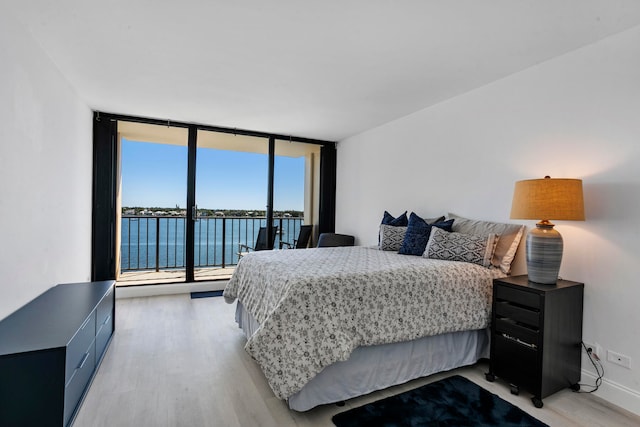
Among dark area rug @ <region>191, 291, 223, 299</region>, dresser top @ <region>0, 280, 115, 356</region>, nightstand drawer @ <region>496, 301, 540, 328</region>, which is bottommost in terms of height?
dark area rug @ <region>191, 291, 223, 299</region>

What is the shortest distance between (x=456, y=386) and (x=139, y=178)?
4.80 m

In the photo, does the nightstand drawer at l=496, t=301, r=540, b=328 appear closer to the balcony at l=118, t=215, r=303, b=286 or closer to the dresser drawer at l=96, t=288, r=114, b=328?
the dresser drawer at l=96, t=288, r=114, b=328

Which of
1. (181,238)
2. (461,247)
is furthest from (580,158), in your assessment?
(181,238)

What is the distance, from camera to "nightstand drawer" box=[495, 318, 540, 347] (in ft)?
6.78

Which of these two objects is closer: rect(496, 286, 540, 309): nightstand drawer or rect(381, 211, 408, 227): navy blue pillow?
rect(496, 286, 540, 309): nightstand drawer

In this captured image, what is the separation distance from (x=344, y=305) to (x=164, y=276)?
4.24 metres

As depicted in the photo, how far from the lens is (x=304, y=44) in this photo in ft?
7.66

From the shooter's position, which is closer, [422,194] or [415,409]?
[415,409]

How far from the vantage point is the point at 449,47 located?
2340mm

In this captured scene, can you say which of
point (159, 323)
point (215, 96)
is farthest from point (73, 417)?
point (215, 96)

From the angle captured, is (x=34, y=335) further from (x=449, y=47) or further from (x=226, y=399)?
(x=449, y=47)

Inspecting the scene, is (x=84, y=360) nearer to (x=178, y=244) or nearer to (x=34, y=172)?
(x=34, y=172)

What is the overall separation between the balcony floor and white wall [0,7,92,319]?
1.29 metres

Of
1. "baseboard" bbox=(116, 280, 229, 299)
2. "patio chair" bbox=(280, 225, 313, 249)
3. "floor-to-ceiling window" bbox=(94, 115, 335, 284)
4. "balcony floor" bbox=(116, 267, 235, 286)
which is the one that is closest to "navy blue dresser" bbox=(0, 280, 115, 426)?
"baseboard" bbox=(116, 280, 229, 299)
